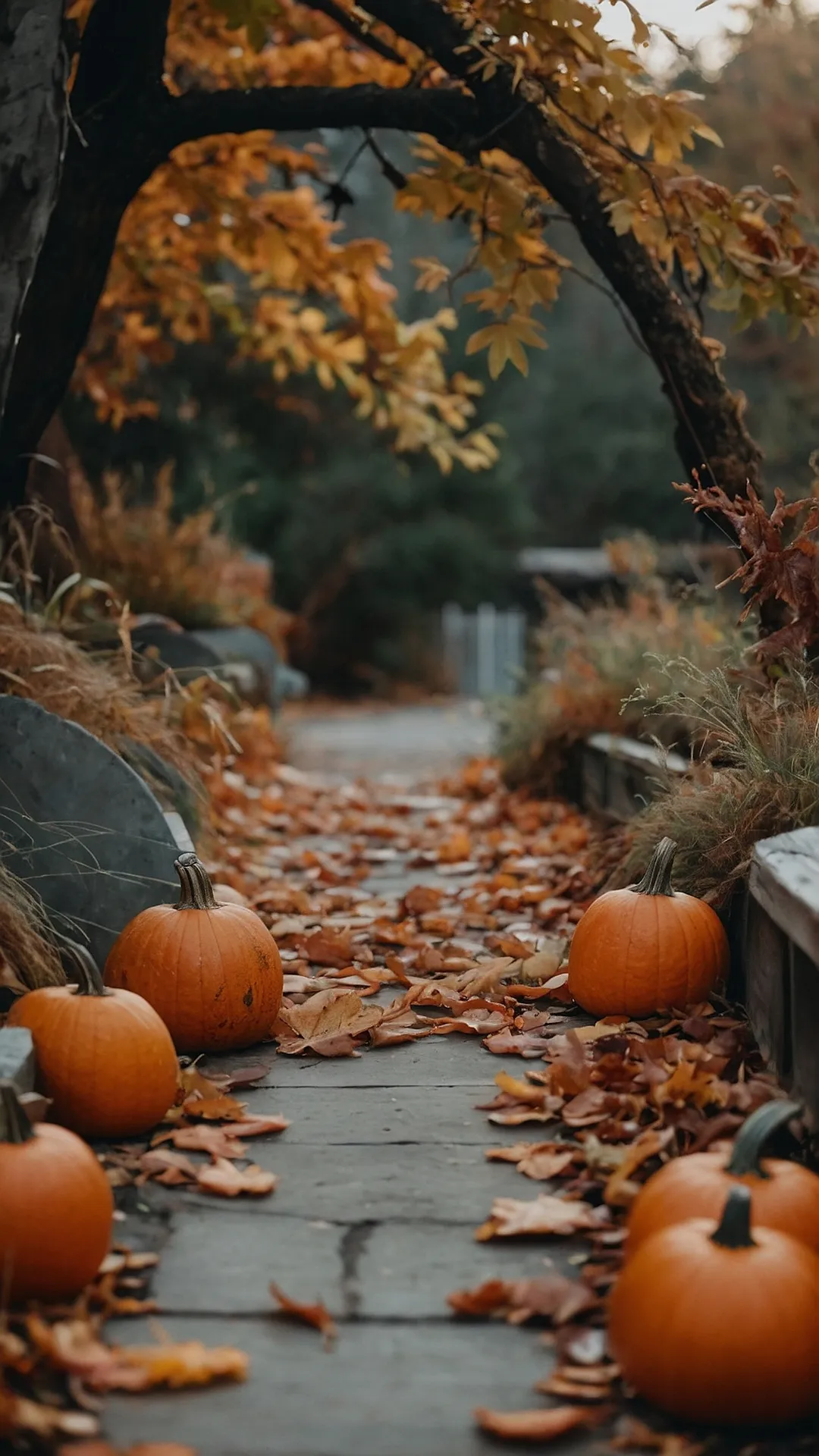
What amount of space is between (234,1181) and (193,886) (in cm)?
84

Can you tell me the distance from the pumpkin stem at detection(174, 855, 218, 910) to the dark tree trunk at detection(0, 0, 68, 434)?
4.89 feet

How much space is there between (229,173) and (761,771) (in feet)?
15.2

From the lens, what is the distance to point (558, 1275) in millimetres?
2117

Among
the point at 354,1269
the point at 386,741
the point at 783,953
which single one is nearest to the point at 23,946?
the point at 354,1269

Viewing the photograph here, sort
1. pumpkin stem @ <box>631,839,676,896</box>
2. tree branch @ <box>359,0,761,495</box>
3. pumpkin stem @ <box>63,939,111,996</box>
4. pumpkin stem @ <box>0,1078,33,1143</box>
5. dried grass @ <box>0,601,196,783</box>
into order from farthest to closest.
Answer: tree branch @ <box>359,0,761,495</box> → dried grass @ <box>0,601,196,783</box> → pumpkin stem @ <box>631,839,676,896</box> → pumpkin stem @ <box>63,939,111,996</box> → pumpkin stem @ <box>0,1078,33,1143</box>

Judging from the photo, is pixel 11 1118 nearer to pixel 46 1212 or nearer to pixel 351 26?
pixel 46 1212

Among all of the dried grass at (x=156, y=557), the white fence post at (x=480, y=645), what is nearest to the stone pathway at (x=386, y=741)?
the dried grass at (x=156, y=557)

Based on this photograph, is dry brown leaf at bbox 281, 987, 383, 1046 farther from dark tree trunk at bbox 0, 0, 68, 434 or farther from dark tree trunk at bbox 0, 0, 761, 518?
dark tree trunk at bbox 0, 0, 761, 518

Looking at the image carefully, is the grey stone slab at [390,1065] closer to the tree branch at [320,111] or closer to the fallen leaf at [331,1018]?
the fallen leaf at [331,1018]

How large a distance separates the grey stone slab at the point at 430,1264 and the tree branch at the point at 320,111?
3.54 metres

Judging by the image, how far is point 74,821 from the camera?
3486 mm

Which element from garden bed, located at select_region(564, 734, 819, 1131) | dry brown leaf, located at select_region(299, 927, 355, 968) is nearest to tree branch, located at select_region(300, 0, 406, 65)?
garden bed, located at select_region(564, 734, 819, 1131)

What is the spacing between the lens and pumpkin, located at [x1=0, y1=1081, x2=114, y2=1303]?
2010 millimetres

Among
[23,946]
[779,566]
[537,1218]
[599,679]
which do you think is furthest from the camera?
[599,679]
